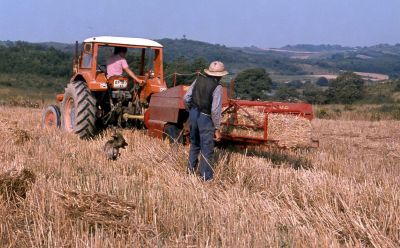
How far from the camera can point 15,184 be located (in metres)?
5.70

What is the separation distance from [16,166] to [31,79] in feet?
131

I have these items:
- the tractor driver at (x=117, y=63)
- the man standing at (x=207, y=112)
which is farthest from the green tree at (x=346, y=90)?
the man standing at (x=207, y=112)

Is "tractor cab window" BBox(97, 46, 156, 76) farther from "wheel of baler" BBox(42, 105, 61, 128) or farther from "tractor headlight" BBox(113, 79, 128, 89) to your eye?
"wheel of baler" BBox(42, 105, 61, 128)

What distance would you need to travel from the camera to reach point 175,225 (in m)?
4.80

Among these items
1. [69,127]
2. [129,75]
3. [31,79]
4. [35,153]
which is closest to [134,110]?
[129,75]

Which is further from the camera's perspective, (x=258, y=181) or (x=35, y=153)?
(x=35, y=153)

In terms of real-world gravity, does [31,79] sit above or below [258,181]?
below

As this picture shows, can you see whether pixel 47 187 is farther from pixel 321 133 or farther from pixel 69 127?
pixel 321 133

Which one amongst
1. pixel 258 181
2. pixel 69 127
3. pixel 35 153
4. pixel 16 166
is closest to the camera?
pixel 16 166

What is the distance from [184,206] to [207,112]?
7.82ft

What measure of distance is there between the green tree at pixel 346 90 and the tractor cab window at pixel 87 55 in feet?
74.8

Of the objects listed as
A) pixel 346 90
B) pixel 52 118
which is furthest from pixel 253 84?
pixel 52 118

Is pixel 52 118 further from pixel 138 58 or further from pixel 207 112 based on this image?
pixel 207 112

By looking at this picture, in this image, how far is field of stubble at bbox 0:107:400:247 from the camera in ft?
14.5
